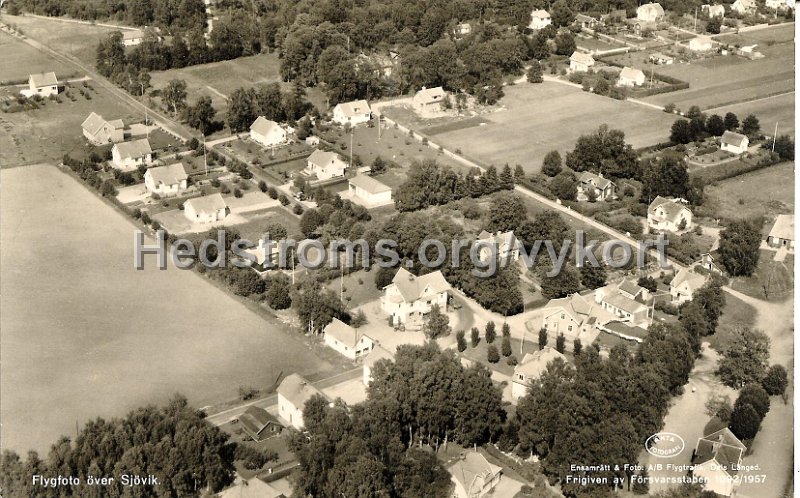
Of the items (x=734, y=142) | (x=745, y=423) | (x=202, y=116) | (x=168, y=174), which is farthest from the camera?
(x=202, y=116)

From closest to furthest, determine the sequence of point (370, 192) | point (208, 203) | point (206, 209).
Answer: point (206, 209), point (208, 203), point (370, 192)

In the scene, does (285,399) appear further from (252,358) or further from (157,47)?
(157,47)

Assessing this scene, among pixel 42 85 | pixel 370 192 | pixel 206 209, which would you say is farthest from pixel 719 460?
pixel 42 85

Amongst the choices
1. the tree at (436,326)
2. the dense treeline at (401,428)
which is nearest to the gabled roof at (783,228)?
the tree at (436,326)

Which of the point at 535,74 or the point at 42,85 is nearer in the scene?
the point at 42,85

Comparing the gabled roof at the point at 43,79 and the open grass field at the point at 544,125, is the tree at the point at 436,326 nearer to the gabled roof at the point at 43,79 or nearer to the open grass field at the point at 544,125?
the open grass field at the point at 544,125

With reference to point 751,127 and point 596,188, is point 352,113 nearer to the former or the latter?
point 596,188
